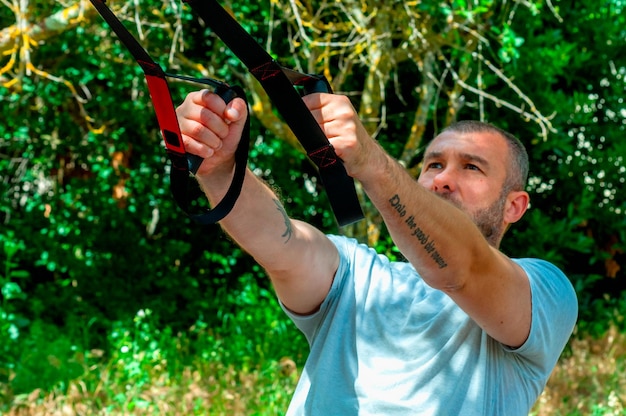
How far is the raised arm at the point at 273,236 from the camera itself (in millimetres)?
2047

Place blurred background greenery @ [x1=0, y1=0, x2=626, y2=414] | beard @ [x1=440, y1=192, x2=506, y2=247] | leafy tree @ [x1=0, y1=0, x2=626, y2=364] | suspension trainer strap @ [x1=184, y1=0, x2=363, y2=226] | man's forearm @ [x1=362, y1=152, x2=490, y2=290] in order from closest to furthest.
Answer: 1. suspension trainer strap @ [x1=184, y1=0, x2=363, y2=226]
2. man's forearm @ [x1=362, y1=152, x2=490, y2=290]
3. beard @ [x1=440, y1=192, x2=506, y2=247]
4. blurred background greenery @ [x1=0, y1=0, x2=626, y2=414]
5. leafy tree @ [x1=0, y1=0, x2=626, y2=364]

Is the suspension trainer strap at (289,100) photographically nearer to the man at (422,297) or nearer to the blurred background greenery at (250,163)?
the man at (422,297)

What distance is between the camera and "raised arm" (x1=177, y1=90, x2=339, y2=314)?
205 cm

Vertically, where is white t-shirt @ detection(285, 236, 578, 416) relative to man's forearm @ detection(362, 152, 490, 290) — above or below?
below

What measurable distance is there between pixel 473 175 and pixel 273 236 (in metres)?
0.68

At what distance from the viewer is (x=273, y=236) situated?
7.48 feet

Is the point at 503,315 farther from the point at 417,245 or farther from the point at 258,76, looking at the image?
the point at 258,76

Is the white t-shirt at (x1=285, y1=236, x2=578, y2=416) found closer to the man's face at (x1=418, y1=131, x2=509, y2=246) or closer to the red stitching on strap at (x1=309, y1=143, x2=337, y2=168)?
the man's face at (x1=418, y1=131, x2=509, y2=246)

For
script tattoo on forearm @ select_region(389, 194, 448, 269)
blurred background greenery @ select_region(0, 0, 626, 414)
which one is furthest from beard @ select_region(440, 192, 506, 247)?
blurred background greenery @ select_region(0, 0, 626, 414)

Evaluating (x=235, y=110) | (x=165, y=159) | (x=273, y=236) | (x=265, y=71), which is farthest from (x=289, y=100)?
(x=165, y=159)

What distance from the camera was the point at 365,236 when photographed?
5676 mm

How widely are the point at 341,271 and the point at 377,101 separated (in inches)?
149

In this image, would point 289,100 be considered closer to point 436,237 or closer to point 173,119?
point 173,119

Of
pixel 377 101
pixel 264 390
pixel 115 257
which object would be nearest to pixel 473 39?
pixel 377 101
